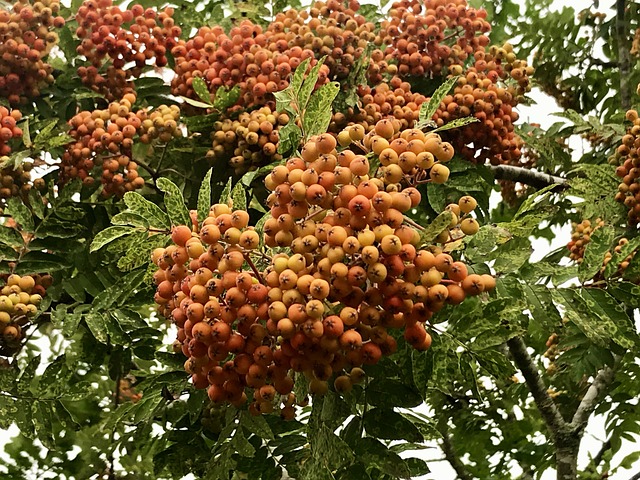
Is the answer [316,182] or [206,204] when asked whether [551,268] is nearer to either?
[316,182]

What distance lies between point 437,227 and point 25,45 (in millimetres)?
1670

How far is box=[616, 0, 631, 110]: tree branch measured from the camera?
300 cm

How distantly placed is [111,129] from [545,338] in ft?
6.25

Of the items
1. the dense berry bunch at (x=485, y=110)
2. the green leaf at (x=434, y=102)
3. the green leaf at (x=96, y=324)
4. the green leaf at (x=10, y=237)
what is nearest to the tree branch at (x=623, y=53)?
the dense berry bunch at (x=485, y=110)

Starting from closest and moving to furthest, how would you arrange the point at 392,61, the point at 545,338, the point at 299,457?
the point at 299,457
the point at 392,61
the point at 545,338

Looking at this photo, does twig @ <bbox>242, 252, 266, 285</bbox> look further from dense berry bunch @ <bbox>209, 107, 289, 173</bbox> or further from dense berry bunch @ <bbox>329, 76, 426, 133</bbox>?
dense berry bunch @ <bbox>329, 76, 426, 133</bbox>

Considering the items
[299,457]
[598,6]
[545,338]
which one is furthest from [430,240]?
[598,6]

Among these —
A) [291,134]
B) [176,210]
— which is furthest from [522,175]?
[176,210]

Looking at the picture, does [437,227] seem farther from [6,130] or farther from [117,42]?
[117,42]

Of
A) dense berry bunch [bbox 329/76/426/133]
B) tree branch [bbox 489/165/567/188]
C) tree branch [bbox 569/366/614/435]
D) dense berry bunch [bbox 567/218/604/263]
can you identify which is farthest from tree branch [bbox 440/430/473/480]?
dense berry bunch [bbox 329/76/426/133]

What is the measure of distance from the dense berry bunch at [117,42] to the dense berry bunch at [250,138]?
48cm

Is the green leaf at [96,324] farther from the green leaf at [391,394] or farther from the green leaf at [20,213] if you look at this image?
the green leaf at [391,394]

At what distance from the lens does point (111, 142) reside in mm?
2279

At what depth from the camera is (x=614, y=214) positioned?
93.7 inches
